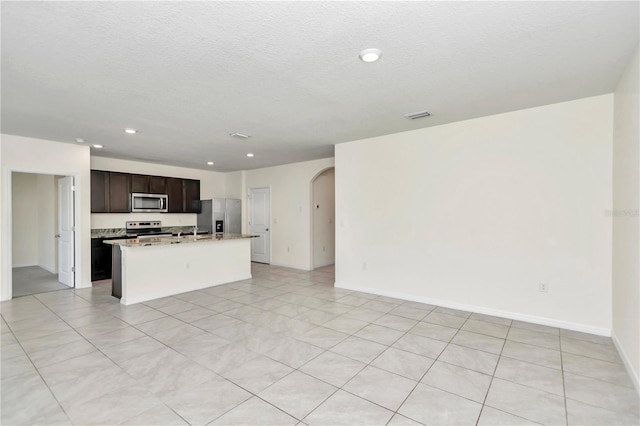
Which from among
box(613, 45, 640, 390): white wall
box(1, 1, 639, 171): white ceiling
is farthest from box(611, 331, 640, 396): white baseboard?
box(1, 1, 639, 171): white ceiling

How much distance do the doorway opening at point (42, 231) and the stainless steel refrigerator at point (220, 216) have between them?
9.41 feet

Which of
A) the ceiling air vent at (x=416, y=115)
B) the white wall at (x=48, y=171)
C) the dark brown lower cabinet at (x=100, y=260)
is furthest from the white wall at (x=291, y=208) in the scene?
the white wall at (x=48, y=171)

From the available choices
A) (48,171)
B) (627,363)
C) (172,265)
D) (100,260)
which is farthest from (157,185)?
(627,363)

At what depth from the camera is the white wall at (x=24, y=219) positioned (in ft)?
23.2

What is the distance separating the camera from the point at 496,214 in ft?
12.5

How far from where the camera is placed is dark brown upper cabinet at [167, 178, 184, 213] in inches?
289

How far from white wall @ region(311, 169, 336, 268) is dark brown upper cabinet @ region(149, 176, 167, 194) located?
355 cm

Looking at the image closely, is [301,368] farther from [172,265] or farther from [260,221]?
[260,221]

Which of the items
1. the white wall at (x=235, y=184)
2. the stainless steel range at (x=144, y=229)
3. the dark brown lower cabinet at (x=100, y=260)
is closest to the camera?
the dark brown lower cabinet at (x=100, y=260)

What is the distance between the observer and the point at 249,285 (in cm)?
555

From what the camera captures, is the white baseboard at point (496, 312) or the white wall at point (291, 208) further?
the white wall at point (291, 208)

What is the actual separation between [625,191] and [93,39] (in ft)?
14.6

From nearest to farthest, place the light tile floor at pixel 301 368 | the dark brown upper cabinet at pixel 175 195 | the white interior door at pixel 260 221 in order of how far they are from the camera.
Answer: the light tile floor at pixel 301 368
the dark brown upper cabinet at pixel 175 195
the white interior door at pixel 260 221

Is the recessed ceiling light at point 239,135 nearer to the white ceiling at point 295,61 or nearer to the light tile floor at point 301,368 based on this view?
the white ceiling at point 295,61
